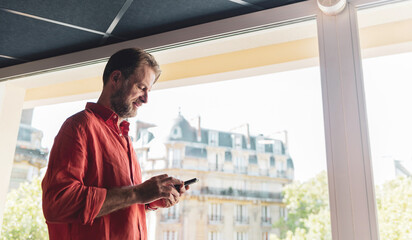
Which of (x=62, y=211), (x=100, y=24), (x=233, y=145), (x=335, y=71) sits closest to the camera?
(x=62, y=211)

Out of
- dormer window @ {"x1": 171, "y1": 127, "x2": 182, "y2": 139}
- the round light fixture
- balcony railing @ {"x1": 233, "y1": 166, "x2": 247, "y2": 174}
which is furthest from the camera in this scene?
balcony railing @ {"x1": 233, "y1": 166, "x2": 247, "y2": 174}

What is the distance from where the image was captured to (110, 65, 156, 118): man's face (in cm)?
159

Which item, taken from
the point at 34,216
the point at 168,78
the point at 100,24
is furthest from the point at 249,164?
the point at 100,24

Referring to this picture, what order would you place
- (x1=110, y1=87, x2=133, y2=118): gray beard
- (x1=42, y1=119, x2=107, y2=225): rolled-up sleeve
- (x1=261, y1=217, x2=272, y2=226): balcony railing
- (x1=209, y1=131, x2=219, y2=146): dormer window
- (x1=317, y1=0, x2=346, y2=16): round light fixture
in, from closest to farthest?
(x1=42, y1=119, x2=107, y2=225): rolled-up sleeve
(x1=110, y1=87, x2=133, y2=118): gray beard
(x1=317, y1=0, x2=346, y2=16): round light fixture
(x1=261, y1=217, x2=272, y2=226): balcony railing
(x1=209, y1=131, x2=219, y2=146): dormer window

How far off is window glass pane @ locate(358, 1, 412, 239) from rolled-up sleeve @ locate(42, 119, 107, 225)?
1.12 meters

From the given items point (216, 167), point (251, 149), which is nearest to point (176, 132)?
point (216, 167)

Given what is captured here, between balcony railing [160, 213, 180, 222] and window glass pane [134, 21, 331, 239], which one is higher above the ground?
window glass pane [134, 21, 331, 239]

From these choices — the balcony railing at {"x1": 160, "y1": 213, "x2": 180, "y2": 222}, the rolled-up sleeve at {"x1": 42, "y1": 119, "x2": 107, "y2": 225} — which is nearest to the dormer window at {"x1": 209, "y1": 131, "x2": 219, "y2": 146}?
the balcony railing at {"x1": 160, "y1": 213, "x2": 180, "y2": 222}

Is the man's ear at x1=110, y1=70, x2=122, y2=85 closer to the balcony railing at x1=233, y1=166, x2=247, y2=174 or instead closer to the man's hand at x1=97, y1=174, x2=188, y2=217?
the man's hand at x1=97, y1=174, x2=188, y2=217

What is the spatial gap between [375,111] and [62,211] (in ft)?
4.32

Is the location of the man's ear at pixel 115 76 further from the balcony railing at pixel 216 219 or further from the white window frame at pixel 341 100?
the balcony railing at pixel 216 219

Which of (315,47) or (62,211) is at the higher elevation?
(315,47)

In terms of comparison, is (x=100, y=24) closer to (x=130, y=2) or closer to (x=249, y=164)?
(x=130, y=2)

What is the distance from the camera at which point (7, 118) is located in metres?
2.72
